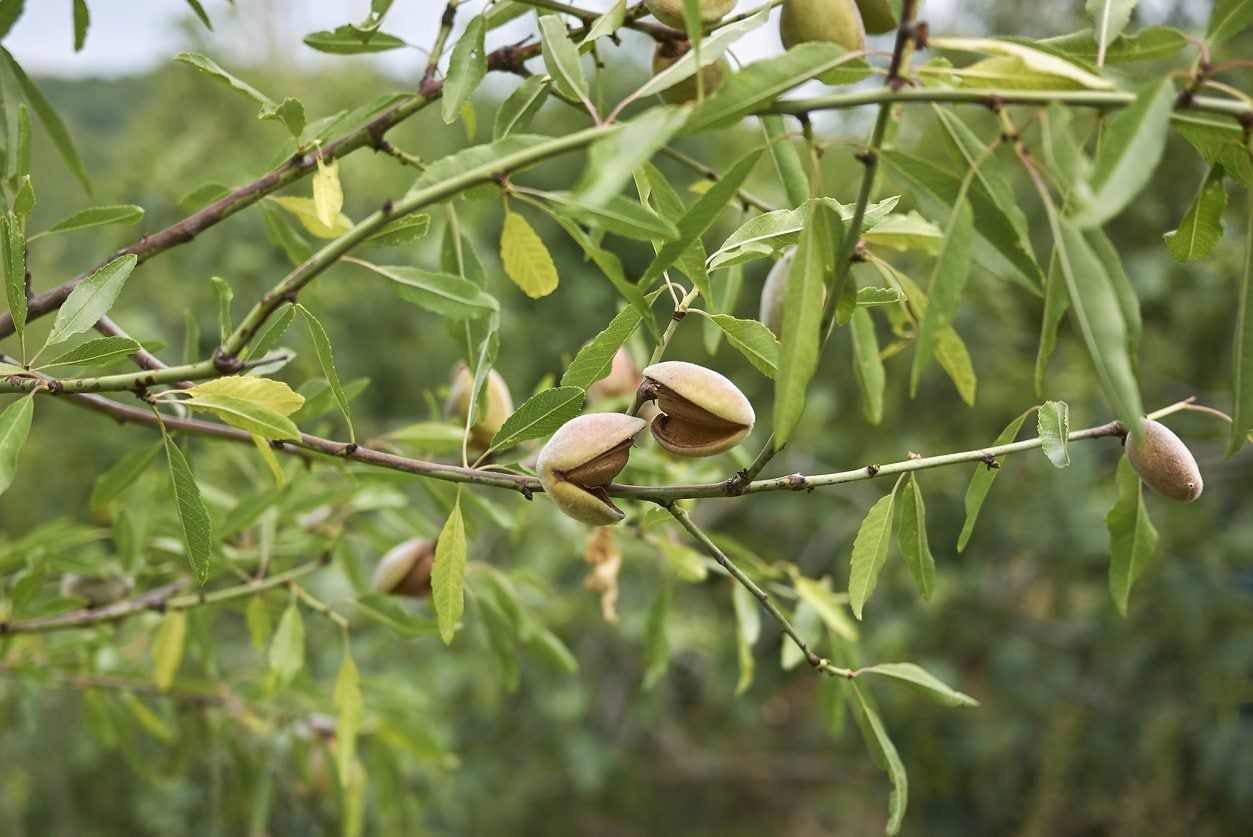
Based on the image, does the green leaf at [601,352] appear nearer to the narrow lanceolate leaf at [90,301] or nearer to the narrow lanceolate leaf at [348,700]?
the narrow lanceolate leaf at [90,301]

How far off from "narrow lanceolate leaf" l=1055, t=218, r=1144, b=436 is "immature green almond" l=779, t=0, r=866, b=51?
167mm

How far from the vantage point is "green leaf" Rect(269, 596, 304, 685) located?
58 cm

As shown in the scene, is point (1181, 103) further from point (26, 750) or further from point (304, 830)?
point (26, 750)

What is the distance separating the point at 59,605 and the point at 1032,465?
1.89m

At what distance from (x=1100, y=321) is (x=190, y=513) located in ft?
1.06

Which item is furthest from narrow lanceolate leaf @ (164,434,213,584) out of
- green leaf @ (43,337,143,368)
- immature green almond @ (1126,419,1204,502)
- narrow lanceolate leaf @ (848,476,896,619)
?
immature green almond @ (1126,419,1204,502)

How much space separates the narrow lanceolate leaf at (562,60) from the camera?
36 centimetres

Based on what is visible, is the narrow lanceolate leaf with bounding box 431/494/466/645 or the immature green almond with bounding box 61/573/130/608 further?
the immature green almond with bounding box 61/573/130/608

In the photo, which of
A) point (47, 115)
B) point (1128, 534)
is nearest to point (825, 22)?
point (1128, 534)

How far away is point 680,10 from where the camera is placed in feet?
1.28

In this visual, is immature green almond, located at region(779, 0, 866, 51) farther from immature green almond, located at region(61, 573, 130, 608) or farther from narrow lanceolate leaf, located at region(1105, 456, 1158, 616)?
immature green almond, located at region(61, 573, 130, 608)

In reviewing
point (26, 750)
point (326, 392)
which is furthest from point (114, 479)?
point (26, 750)

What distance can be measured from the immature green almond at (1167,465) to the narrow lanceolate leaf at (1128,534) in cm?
2

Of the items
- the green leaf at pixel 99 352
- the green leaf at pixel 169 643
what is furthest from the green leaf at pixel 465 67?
the green leaf at pixel 169 643
